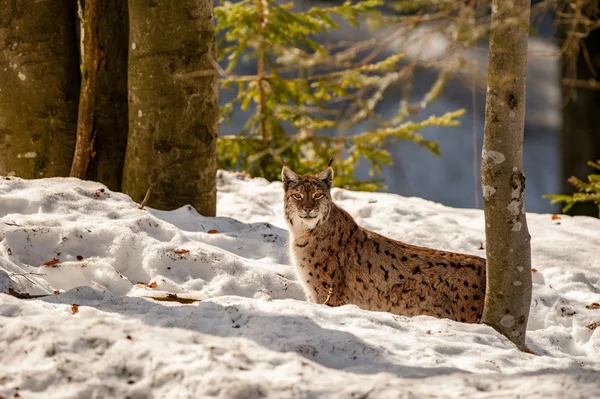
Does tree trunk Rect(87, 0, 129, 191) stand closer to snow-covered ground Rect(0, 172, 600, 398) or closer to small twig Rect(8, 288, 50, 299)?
snow-covered ground Rect(0, 172, 600, 398)

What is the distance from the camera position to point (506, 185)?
489cm

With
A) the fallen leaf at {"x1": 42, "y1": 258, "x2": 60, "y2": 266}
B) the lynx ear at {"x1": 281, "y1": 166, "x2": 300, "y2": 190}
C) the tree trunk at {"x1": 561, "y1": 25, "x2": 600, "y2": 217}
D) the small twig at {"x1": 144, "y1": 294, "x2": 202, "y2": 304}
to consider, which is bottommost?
the small twig at {"x1": 144, "y1": 294, "x2": 202, "y2": 304}

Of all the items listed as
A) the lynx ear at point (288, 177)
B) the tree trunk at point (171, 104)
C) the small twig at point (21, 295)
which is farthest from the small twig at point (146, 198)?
the small twig at point (21, 295)

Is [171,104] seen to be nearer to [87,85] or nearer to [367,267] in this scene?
[87,85]

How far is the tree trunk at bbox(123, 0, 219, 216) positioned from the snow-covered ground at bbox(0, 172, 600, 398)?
0.32 metres

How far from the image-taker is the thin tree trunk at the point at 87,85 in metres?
7.49

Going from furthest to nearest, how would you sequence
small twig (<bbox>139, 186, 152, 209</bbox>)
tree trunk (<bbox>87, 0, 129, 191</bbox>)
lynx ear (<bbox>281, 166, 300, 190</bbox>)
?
tree trunk (<bbox>87, 0, 129, 191</bbox>)
small twig (<bbox>139, 186, 152, 209</bbox>)
lynx ear (<bbox>281, 166, 300, 190</bbox>)

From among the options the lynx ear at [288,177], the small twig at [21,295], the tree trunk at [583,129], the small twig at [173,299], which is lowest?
the small twig at [173,299]

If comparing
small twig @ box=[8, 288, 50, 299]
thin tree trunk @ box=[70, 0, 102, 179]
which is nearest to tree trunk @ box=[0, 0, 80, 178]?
thin tree trunk @ box=[70, 0, 102, 179]

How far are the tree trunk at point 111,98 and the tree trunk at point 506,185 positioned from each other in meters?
4.35

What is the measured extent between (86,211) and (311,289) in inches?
88.9

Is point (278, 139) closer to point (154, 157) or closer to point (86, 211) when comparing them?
point (154, 157)

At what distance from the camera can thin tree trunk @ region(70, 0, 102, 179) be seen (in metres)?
7.49

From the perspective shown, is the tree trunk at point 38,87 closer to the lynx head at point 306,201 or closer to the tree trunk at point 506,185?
the lynx head at point 306,201
